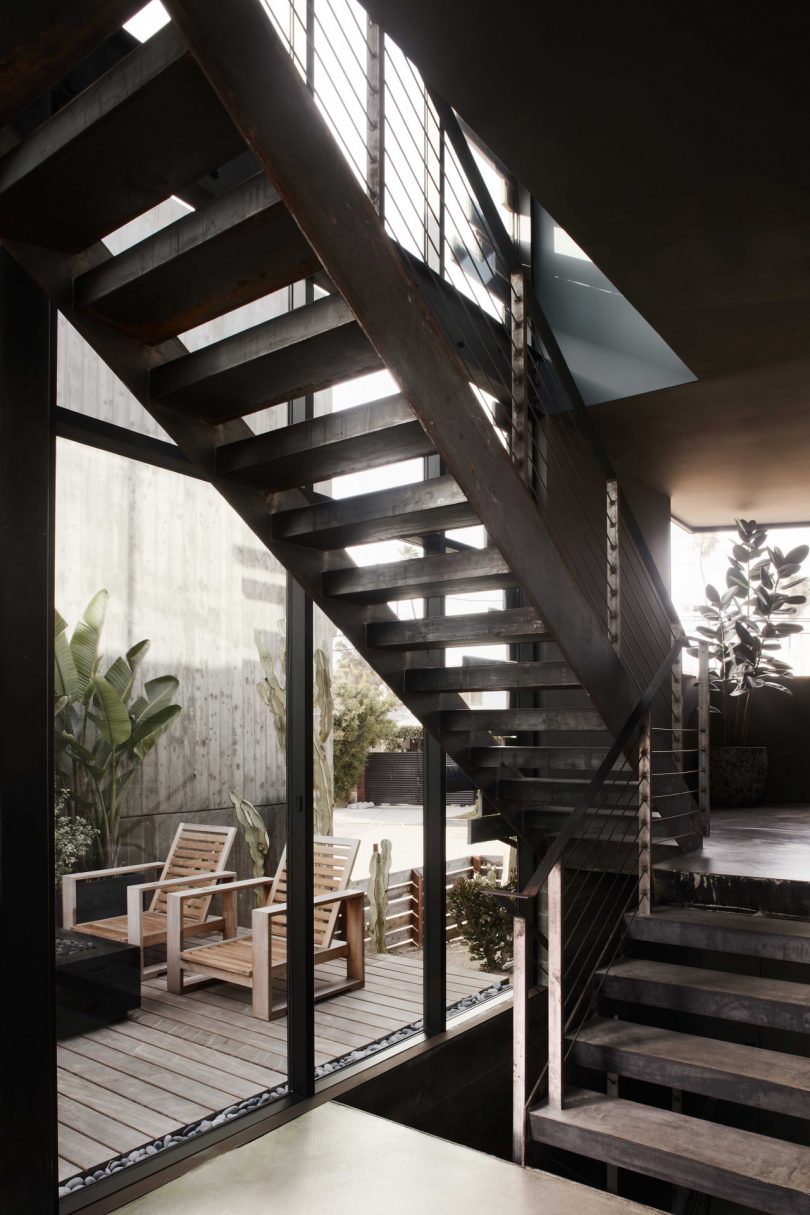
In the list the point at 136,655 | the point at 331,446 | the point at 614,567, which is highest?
the point at 331,446

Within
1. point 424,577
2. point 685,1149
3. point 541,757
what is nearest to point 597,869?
point 541,757

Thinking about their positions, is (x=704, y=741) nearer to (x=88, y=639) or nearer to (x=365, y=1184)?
(x=365, y=1184)

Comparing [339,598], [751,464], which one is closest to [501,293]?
[751,464]

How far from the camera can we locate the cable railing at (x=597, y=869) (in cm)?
307

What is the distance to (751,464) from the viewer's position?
6961mm

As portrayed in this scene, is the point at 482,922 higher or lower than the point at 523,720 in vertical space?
lower

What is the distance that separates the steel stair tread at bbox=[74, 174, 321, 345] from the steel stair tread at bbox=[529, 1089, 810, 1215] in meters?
2.85

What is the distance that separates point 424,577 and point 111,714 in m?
1.20

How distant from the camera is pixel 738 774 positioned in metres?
7.32

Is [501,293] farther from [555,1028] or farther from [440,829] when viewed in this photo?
[555,1028]

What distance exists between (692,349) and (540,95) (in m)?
2.01

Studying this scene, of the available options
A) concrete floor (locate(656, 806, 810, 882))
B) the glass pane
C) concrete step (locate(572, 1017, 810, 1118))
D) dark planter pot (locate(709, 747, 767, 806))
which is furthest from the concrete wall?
dark planter pot (locate(709, 747, 767, 806))

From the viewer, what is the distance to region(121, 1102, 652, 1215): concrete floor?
2686 mm

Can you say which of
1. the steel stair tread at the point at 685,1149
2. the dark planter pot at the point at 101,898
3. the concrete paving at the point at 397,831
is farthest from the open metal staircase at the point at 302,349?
the steel stair tread at the point at 685,1149
